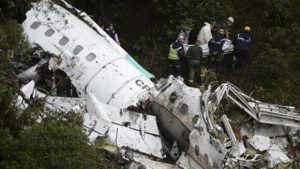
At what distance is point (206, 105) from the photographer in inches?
500

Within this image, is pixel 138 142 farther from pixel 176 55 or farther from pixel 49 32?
pixel 176 55

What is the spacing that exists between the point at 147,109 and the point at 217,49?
4203mm

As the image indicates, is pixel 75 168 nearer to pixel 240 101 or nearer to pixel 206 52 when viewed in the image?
pixel 240 101

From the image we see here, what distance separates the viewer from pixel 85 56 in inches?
592

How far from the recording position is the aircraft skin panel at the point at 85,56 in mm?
14531

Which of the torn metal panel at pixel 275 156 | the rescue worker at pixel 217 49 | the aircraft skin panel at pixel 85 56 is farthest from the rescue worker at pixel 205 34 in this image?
the torn metal panel at pixel 275 156

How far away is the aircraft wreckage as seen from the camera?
12.4m

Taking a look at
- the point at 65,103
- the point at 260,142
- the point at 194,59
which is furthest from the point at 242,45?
the point at 65,103

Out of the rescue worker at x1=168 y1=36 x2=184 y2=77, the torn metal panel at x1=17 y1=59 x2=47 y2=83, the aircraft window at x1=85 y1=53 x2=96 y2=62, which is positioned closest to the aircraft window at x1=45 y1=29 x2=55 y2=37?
the torn metal panel at x1=17 y1=59 x2=47 y2=83

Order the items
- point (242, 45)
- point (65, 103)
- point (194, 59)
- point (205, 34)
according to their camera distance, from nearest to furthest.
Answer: point (65, 103) → point (194, 59) → point (242, 45) → point (205, 34)

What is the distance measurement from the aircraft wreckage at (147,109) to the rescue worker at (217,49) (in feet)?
9.86

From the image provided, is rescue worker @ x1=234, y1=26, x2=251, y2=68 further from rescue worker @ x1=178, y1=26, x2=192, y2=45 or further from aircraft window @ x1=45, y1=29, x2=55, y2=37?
aircraft window @ x1=45, y1=29, x2=55, y2=37

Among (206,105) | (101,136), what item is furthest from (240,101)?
(101,136)

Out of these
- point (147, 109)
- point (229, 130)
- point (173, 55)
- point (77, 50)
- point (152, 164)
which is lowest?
point (152, 164)
